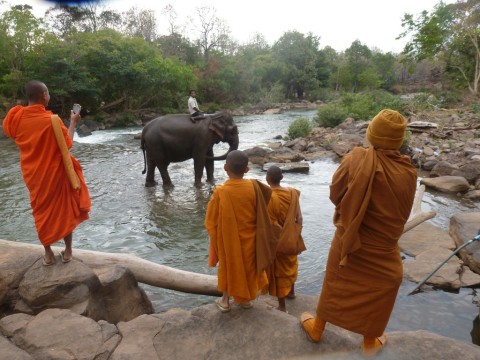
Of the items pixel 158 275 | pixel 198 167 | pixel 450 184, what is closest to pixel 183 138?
pixel 198 167

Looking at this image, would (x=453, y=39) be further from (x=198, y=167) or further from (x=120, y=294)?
(x=120, y=294)

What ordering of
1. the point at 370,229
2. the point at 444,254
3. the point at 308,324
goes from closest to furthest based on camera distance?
the point at 370,229, the point at 308,324, the point at 444,254

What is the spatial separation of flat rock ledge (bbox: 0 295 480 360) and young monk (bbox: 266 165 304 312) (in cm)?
35

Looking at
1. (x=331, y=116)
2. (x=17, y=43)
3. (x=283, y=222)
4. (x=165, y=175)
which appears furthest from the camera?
(x=17, y=43)

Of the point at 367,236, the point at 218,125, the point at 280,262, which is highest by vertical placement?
the point at 218,125

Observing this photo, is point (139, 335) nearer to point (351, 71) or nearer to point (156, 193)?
point (156, 193)

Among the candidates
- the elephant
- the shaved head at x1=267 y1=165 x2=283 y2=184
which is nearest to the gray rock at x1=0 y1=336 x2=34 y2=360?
the shaved head at x1=267 y1=165 x2=283 y2=184

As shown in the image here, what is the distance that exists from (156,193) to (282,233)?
5.74 metres

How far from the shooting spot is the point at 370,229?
2576mm

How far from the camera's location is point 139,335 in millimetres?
3014

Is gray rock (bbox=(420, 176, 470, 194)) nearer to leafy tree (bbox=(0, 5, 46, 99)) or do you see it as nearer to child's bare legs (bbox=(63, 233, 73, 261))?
child's bare legs (bbox=(63, 233, 73, 261))

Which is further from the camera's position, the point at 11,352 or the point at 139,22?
the point at 139,22

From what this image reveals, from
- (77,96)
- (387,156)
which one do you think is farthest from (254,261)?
(77,96)

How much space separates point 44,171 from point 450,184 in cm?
829
